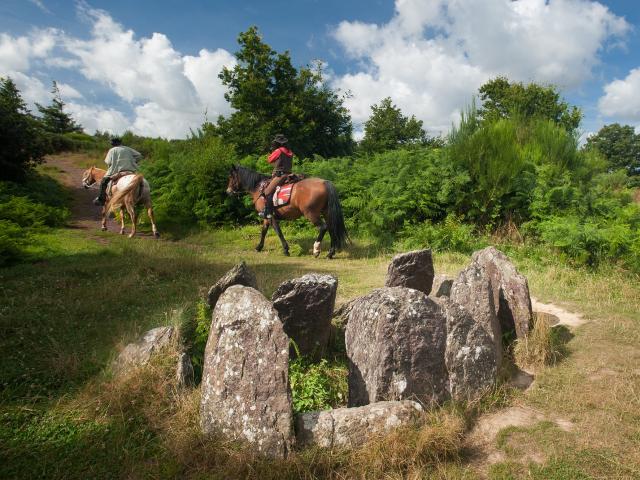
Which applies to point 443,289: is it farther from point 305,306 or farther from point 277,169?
point 277,169

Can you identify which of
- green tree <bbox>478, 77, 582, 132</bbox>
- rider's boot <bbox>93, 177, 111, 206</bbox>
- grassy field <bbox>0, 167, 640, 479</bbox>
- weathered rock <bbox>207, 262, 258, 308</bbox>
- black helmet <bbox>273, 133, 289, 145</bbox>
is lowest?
grassy field <bbox>0, 167, 640, 479</bbox>

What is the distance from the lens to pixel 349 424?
2.69m

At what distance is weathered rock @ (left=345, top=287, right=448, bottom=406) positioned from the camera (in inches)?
126

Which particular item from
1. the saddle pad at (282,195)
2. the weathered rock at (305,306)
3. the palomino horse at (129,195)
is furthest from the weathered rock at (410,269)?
the palomino horse at (129,195)

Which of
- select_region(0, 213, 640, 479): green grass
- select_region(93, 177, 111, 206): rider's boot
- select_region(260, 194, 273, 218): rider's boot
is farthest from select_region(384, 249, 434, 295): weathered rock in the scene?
select_region(93, 177, 111, 206): rider's boot

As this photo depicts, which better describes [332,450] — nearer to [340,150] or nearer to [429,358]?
[429,358]

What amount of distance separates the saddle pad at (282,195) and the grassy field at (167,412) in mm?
4472

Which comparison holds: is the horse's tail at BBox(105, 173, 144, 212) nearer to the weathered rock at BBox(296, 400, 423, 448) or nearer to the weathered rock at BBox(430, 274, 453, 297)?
the weathered rock at BBox(430, 274, 453, 297)

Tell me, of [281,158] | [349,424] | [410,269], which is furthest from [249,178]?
[349,424]

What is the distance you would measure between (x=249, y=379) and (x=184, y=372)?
0.82 m

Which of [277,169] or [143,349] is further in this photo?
[277,169]

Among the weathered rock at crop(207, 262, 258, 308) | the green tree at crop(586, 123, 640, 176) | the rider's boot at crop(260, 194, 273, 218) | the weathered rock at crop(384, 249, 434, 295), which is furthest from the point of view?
the green tree at crop(586, 123, 640, 176)

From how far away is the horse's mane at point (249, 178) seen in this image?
10.5m

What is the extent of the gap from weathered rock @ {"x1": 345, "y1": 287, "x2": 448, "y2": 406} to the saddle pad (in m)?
6.65
